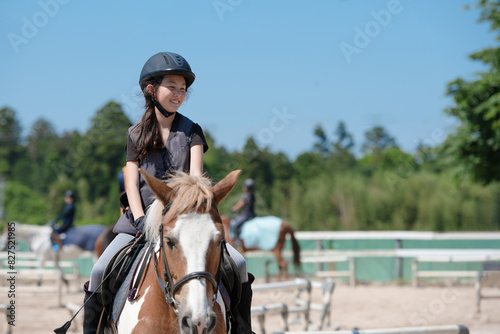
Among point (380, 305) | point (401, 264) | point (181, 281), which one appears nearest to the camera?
point (181, 281)

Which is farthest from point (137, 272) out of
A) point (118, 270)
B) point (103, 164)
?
point (103, 164)

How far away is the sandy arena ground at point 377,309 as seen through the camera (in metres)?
9.58

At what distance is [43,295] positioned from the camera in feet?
51.8

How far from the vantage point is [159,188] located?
9.59 ft

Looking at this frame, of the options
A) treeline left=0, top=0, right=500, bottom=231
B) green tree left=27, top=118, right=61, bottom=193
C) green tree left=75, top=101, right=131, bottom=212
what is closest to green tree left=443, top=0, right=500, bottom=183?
treeline left=0, top=0, right=500, bottom=231

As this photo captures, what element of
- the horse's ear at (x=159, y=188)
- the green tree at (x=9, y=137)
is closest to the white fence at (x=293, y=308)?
the horse's ear at (x=159, y=188)

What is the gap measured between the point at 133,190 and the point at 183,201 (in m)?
0.79

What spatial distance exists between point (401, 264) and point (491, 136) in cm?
465

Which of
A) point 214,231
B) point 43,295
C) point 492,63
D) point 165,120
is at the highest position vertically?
point 492,63

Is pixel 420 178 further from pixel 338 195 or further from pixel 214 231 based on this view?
pixel 214 231

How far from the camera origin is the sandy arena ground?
31.4 feet

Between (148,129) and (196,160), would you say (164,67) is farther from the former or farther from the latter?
(196,160)

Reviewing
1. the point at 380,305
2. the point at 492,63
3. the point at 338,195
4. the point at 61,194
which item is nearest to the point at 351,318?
the point at 380,305

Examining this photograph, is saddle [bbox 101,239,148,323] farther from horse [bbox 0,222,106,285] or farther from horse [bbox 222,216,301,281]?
horse [bbox 0,222,106,285]
